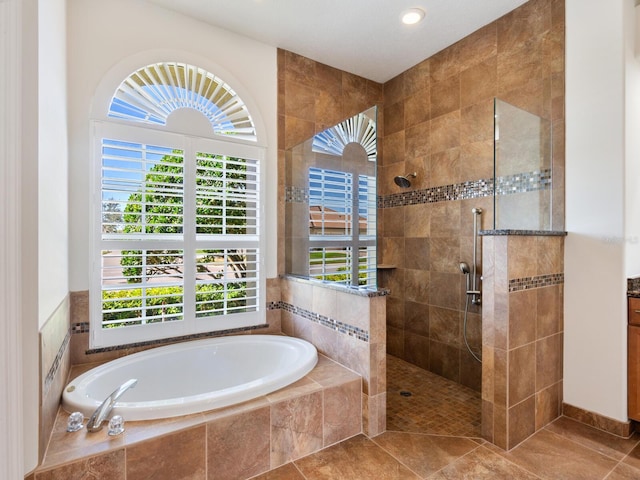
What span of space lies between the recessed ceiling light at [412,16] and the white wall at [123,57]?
45.9 inches

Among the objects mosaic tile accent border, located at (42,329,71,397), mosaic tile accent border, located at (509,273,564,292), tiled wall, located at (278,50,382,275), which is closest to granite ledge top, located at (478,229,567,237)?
mosaic tile accent border, located at (509,273,564,292)

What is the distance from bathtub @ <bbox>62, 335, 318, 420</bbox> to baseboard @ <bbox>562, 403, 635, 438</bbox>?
169 cm

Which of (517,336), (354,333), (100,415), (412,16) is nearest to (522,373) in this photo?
(517,336)

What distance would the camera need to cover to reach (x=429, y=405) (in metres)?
2.41

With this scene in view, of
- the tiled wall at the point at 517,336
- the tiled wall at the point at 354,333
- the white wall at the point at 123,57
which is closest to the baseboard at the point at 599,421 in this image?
the tiled wall at the point at 517,336

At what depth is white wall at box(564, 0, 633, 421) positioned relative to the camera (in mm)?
1976

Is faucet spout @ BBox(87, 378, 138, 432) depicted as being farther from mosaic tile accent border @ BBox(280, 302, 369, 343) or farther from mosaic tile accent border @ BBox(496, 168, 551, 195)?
mosaic tile accent border @ BBox(496, 168, 551, 195)

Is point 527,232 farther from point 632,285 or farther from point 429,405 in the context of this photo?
point 429,405

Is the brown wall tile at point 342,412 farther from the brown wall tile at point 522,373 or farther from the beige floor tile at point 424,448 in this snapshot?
the brown wall tile at point 522,373

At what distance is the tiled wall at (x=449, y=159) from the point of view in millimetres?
2326

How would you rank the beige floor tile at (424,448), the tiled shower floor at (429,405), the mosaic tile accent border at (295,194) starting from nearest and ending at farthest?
the beige floor tile at (424,448) < the tiled shower floor at (429,405) < the mosaic tile accent border at (295,194)

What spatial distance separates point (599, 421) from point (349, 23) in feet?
10.4

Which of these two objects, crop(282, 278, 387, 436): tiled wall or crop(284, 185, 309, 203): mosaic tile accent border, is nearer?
crop(282, 278, 387, 436): tiled wall

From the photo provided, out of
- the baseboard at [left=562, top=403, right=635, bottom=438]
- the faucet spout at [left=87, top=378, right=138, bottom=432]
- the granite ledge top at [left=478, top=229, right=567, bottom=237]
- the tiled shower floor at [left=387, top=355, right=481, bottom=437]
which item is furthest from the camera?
the tiled shower floor at [left=387, top=355, right=481, bottom=437]
